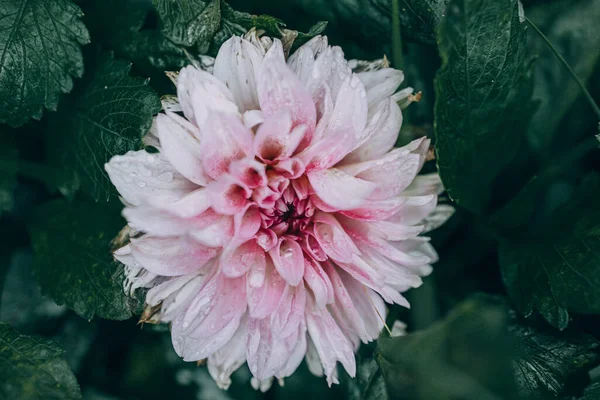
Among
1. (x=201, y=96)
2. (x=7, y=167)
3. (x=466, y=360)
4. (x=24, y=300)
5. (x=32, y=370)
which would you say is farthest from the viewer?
(x=24, y=300)

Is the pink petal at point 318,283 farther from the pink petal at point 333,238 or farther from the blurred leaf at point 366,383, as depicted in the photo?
the blurred leaf at point 366,383

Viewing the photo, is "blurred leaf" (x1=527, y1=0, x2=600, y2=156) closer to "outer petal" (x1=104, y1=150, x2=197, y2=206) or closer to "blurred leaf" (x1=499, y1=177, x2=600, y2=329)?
"blurred leaf" (x1=499, y1=177, x2=600, y2=329)

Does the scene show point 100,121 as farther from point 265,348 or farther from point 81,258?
point 265,348

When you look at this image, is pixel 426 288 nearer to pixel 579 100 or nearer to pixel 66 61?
pixel 579 100

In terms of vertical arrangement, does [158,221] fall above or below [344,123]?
below

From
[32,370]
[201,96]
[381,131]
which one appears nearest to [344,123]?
[381,131]
